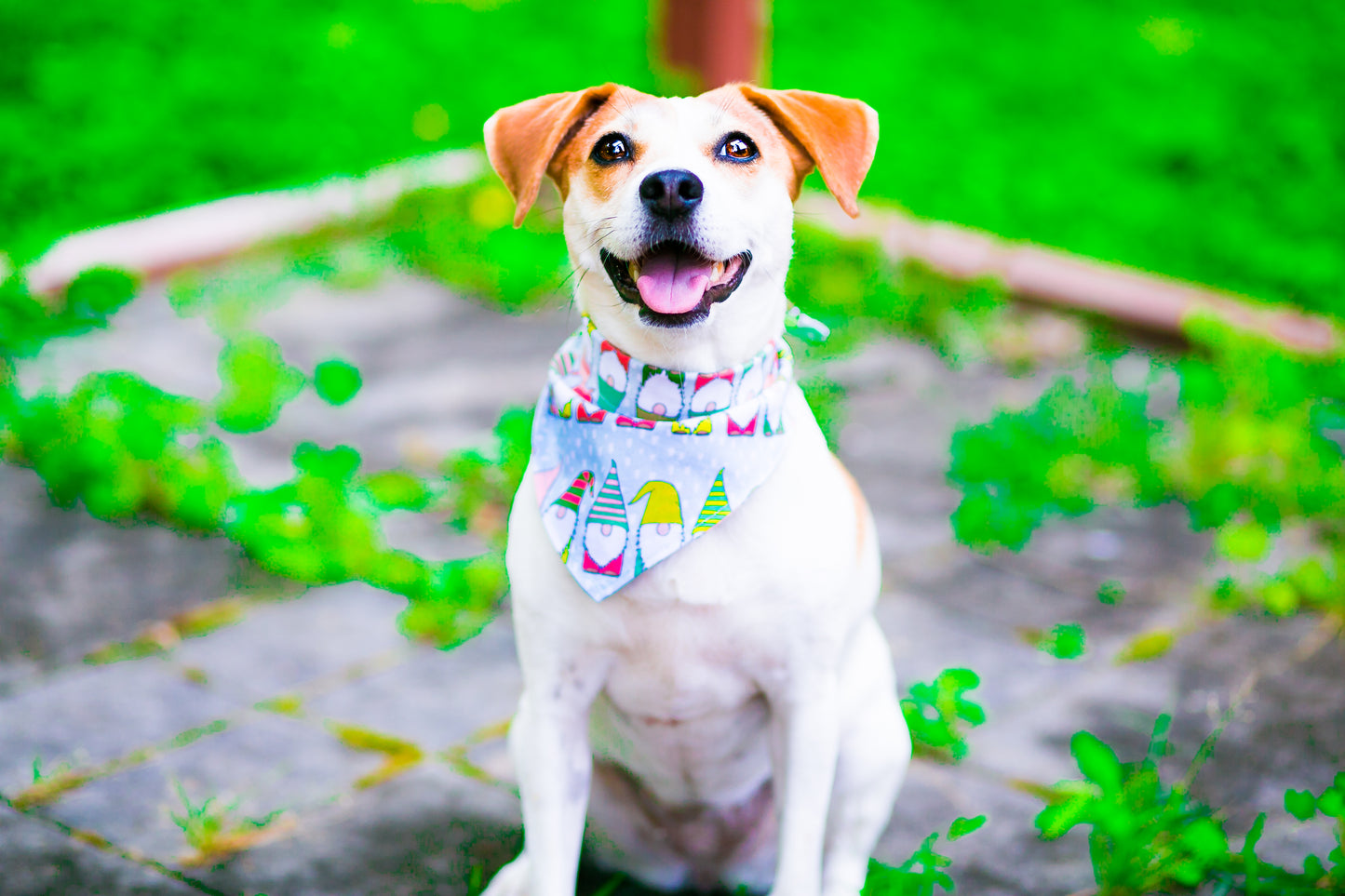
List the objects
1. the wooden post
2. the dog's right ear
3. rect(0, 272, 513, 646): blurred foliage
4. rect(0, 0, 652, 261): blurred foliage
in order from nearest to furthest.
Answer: the dog's right ear
rect(0, 272, 513, 646): blurred foliage
the wooden post
rect(0, 0, 652, 261): blurred foliage

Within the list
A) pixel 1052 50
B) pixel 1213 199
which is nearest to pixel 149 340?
pixel 1213 199

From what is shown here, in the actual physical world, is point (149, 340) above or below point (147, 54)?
below

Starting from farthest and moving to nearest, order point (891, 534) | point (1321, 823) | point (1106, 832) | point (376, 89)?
1. point (376, 89)
2. point (891, 534)
3. point (1321, 823)
4. point (1106, 832)

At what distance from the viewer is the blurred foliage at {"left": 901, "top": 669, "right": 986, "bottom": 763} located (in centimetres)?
287

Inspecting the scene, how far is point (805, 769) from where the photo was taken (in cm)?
218

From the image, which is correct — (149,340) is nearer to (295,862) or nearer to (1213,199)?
(295,862)

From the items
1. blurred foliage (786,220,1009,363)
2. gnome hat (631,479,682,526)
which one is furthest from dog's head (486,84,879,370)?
blurred foliage (786,220,1009,363)

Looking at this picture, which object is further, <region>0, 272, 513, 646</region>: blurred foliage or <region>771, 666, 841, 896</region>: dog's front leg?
<region>0, 272, 513, 646</region>: blurred foliage

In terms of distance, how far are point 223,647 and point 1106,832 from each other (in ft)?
7.68

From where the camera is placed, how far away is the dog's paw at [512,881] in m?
2.45

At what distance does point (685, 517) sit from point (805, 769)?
48 centimetres

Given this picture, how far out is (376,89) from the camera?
8.45m

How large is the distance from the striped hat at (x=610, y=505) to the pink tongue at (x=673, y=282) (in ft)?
0.97

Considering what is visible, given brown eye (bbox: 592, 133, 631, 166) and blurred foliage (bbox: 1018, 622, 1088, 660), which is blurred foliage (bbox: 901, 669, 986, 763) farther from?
brown eye (bbox: 592, 133, 631, 166)
